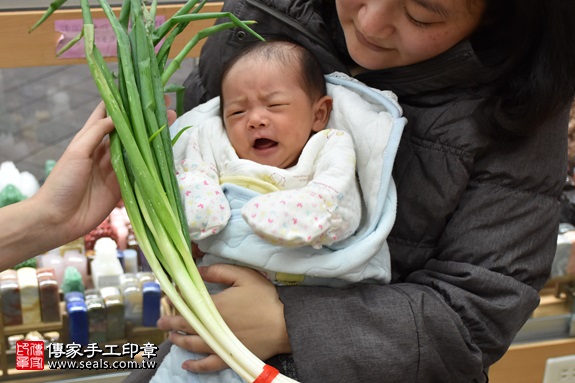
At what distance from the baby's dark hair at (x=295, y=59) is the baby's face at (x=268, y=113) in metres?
0.01

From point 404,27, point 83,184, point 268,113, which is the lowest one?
point 83,184

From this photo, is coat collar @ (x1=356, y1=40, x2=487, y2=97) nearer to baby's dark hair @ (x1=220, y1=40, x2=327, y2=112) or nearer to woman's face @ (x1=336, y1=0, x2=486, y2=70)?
woman's face @ (x1=336, y1=0, x2=486, y2=70)

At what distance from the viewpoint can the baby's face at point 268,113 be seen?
4.53 ft

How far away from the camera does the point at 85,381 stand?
237cm

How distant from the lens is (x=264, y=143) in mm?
1412

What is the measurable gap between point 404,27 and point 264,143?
1.13 ft

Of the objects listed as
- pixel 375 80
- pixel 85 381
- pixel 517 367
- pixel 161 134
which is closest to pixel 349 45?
pixel 375 80

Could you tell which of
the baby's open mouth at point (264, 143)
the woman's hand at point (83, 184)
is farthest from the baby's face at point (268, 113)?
the woman's hand at point (83, 184)

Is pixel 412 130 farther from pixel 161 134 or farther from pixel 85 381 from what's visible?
pixel 85 381

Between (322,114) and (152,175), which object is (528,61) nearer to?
(322,114)

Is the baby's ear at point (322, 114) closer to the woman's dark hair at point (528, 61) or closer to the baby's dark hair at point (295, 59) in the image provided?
the baby's dark hair at point (295, 59)

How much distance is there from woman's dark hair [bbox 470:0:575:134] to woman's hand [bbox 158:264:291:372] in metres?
0.52

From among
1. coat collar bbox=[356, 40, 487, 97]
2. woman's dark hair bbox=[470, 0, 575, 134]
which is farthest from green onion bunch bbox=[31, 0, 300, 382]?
woman's dark hair bbox=[470, 0, 575, 134]

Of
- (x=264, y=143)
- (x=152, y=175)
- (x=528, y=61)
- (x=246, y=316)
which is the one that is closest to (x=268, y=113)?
(x=264, y=143)
